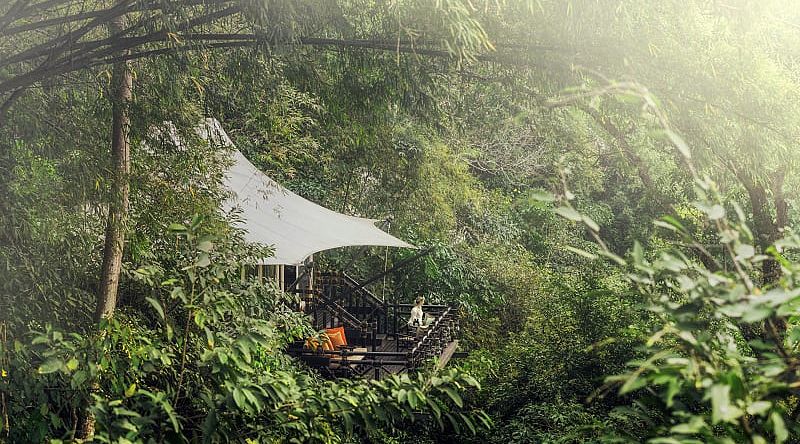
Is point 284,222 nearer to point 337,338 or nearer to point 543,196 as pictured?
point 337,338

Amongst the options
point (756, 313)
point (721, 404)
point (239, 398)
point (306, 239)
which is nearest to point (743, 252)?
point (756, 313)

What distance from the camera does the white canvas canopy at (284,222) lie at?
8.06 m

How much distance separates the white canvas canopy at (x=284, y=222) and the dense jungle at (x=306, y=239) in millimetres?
1105

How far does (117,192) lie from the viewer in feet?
16.0

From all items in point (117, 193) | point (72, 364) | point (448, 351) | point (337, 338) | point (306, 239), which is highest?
point (117, 193)

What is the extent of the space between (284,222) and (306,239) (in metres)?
0.33

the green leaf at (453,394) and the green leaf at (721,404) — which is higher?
the green leaf at (721,404)

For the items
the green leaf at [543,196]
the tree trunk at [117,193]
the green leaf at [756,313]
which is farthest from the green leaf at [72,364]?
the green leaf at [756,313]

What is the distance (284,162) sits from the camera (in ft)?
36.8

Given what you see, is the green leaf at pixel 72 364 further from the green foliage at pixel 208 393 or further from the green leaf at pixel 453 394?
the green leaf at pixel 453 394

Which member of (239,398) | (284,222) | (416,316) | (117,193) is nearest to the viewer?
(239,398)

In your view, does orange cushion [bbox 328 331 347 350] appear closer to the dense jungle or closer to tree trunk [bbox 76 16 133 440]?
the dense jungle

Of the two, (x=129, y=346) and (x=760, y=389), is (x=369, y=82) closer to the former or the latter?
(x=129, y=346)

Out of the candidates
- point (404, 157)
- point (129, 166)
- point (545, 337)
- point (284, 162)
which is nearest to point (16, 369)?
point (129, 166)
